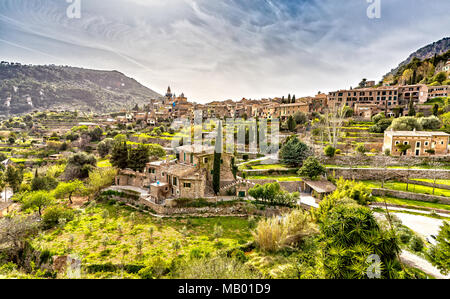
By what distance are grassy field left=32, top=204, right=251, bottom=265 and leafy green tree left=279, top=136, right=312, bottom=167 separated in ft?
36.7

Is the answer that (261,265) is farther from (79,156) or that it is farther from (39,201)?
(79,156)

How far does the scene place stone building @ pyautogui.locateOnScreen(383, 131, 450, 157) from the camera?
21109mm

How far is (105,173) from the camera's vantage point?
19938mm

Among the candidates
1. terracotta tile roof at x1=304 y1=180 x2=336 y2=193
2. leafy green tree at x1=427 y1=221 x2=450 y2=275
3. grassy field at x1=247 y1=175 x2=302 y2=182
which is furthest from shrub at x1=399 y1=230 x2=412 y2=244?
grassy field at x1=247 y1=175 x2=302 y2=182

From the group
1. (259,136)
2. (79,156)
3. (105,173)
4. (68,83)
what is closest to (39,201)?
(105,173)

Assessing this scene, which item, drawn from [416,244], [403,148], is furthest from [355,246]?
[403,148]

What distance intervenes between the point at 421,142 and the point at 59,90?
10044 centimetres

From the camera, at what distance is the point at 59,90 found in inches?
2982

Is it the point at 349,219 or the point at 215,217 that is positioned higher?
the point at 349,219

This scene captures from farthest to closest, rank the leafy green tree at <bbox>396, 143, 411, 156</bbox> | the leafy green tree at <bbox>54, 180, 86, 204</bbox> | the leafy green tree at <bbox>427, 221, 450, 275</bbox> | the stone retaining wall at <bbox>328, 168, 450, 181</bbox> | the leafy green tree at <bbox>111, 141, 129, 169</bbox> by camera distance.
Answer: the leafy green tree at <bbox>396, 143, 411, 156</bbox>, the leafy green tree at <bbox>111, 141, 129, 169</bbox>, the stone retaining wall at <bbox>328, 168, 450, 181</bbox>, the leafy green tree at <bbox>54, 180, 86, 204</bbox>, the leafy green tree at <bbox>427, 221, 450, 275</bbox>

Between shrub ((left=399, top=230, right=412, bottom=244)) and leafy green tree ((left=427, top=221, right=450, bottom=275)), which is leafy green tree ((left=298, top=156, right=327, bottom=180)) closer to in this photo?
shrub ((left=399, top=230, right=412, bottom=244))

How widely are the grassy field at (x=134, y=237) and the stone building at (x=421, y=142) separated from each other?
19828mm

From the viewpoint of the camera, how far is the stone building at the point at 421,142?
2111 cm
